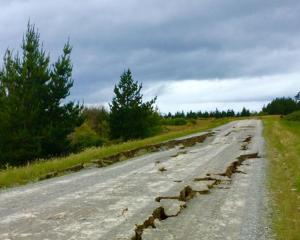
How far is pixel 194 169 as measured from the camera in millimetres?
15086

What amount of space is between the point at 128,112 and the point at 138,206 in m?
34.7

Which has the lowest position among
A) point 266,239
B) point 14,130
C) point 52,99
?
point 266,239

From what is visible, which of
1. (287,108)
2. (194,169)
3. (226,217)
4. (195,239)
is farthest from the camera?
(287,108)

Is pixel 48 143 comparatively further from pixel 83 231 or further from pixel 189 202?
pixel 83 231

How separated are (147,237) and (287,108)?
118 m

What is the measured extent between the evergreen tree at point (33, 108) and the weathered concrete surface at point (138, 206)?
16.7 meters

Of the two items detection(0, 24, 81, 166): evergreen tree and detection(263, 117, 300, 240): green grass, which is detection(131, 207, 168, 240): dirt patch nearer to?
detection(263, 117, 300, 240): green grass

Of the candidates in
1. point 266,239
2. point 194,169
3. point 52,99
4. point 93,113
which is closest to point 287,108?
point 93,113

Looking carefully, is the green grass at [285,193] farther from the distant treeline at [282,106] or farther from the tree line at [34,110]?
the distant treeline at [282,106]

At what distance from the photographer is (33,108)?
31625mm

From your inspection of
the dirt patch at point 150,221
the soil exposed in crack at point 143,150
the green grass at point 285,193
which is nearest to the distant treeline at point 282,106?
the soil exposed in crack at point 143,150

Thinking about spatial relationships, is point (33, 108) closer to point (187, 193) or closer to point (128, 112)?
point (128, 112)

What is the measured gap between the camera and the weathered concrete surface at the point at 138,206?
6.91 meters

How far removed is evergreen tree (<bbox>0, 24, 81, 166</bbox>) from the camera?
30312mm
